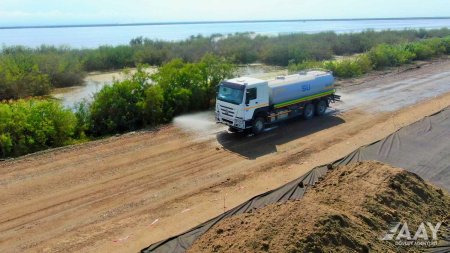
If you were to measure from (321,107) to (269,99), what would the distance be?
454cm

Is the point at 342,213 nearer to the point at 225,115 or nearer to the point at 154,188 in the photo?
the point at 154,188

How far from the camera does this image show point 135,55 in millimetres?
50594

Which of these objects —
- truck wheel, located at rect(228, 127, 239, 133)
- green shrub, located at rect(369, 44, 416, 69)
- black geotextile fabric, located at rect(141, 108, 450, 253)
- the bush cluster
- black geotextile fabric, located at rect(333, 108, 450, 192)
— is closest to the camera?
black geotextile fabric, located at rect(141, 108, 450, 253)

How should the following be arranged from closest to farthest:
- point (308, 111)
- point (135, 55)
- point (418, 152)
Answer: point (418, 152)
point (308, 111)
point (135, 55)

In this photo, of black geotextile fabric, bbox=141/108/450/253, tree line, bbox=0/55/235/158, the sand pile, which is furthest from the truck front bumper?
the sand pile

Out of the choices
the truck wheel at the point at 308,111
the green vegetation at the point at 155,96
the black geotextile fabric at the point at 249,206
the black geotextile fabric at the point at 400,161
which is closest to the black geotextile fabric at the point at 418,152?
the black geotextile fabric at the point at 400,161

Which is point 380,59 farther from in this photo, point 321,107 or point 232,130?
point 232,130

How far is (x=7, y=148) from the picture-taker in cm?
1756

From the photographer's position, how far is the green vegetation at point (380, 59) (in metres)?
35.7

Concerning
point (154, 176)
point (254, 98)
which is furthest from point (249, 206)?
point (254, 98)

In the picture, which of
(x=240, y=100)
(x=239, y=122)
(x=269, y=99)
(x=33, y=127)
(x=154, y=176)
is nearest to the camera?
(x=154, y=176)

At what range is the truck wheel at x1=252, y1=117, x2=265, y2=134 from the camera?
789 inches

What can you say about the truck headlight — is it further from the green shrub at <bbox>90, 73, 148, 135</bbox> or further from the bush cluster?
the bush cluster

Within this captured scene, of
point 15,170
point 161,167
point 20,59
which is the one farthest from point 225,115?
point 20,59
